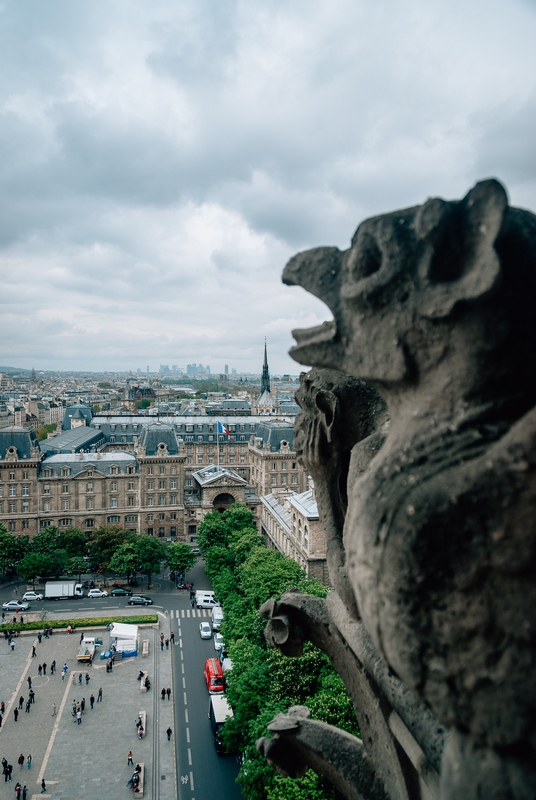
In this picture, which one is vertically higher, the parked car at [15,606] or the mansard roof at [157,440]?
the mansard roof at [157,440]

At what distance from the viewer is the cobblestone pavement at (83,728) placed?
30719mm

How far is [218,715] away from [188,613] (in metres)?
21.0

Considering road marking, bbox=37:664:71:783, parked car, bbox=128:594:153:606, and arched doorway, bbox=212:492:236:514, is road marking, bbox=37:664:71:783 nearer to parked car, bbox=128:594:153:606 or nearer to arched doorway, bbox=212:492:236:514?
parked car, bbox=128:594:153:606

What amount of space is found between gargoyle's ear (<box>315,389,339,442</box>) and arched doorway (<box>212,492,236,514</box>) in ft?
239

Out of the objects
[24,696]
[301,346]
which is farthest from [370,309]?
[24,696]

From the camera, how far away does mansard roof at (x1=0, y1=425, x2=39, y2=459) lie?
69.4 metres

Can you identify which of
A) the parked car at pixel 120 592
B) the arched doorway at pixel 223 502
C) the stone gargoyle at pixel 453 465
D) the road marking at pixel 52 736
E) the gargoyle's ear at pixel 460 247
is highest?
the gargoyle's ear at pixel 460 247

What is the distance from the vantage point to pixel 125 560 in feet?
200

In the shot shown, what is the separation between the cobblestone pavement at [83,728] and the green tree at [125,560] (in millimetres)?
12307

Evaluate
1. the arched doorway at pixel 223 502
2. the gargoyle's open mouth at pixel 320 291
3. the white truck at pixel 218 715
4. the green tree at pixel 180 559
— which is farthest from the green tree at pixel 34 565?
the gargoyle's open mouth at pixel 320 291

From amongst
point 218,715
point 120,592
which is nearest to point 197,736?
point 218,715

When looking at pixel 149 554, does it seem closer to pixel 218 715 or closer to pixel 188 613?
pixel 188 613

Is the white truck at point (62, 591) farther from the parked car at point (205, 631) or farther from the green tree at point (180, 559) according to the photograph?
the parked car at point (205, 631)

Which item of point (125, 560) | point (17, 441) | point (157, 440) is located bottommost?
point (125, 560)
